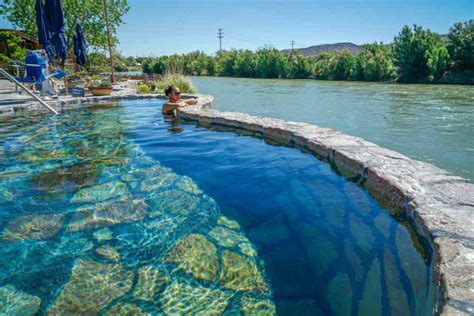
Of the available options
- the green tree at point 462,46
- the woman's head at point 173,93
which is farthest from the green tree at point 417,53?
the woman's head at point 173,93

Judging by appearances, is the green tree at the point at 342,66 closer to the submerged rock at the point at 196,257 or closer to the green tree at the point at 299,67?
the green tree at the point at 299,67

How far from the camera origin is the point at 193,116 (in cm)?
609

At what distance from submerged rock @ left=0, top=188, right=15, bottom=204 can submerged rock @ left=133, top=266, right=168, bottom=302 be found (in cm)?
173

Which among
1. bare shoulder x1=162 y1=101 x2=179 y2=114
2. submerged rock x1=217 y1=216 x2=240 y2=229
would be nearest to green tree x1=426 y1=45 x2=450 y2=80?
bare shoulder x1=162 y1=101 x2=179 y2=114

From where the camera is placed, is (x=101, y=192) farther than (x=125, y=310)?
Yes

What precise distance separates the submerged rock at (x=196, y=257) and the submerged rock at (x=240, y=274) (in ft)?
0.20

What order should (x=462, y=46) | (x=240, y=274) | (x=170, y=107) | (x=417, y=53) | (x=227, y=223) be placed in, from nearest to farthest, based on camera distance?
(x=240, y=274), (x=227, y=223), (x=170, y=107), (x=462, y=46), (x=417, y=53)

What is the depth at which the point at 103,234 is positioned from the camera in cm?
215

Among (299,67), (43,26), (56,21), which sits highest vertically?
(299,67)

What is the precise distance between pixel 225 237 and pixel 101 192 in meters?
1.39

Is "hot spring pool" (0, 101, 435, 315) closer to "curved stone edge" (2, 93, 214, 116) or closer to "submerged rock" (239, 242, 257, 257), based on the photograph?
"submerged rock" (239, 242, 257, 257)

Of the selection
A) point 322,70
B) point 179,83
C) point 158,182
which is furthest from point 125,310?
point 322,70

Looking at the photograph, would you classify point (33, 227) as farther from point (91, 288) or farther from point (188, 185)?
point (188, 185)

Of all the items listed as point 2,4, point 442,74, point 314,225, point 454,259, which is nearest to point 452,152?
point 314,225
